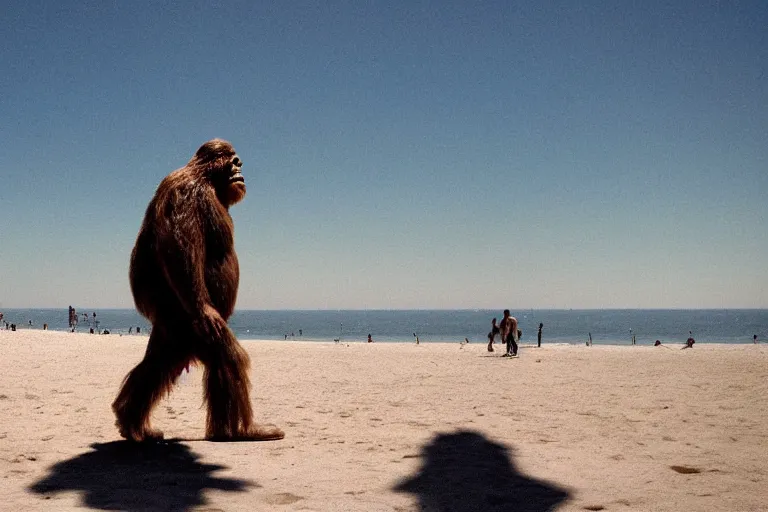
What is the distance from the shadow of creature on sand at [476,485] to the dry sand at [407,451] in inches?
0.6

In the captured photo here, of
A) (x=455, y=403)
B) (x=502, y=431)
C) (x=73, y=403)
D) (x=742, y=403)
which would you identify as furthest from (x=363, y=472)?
(x=742, y=403)

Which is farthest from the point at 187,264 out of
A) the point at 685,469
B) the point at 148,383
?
the point at 685,469

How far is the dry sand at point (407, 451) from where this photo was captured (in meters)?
3.11

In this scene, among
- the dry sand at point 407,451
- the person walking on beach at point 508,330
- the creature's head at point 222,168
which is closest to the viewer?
the dry sand at point 407,451

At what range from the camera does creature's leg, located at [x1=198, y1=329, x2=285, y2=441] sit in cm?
404

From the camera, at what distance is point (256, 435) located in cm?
455

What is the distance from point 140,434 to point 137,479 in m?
0.98

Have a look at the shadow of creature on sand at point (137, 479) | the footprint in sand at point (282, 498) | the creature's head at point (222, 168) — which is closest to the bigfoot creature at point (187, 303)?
the creature's head at point (222, 168)

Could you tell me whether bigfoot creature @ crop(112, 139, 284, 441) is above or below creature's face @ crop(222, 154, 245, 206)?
below

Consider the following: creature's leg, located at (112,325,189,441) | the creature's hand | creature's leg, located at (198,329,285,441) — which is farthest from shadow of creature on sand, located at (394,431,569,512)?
creature's leg, located at (112,325,189,441)

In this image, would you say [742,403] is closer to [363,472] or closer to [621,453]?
[621,453]

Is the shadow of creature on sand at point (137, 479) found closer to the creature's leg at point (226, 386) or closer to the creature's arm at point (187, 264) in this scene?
the creature's leg at point (226, 386)

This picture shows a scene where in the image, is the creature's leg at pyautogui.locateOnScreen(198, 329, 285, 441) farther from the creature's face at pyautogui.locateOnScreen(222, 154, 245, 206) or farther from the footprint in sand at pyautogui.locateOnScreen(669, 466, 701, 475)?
the footprint in sand at pyautogui.locateOnScreen(669, 466, 701, 475)

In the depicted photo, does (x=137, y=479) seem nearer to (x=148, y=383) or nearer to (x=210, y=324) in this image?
(x=148, y=383)
